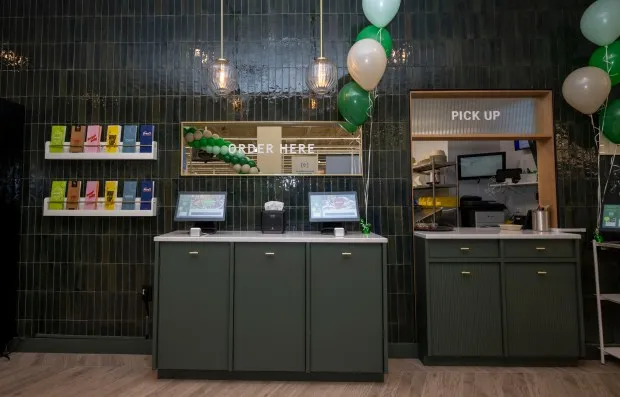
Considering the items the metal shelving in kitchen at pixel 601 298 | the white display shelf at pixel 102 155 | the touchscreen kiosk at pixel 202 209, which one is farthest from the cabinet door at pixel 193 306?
the metal shelving in kitchen at pixel 601 298

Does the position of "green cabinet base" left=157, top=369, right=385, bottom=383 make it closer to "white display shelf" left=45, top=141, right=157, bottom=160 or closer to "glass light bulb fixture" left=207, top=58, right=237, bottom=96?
"white display shelf" left=45, top=141, right=157, bottom=160

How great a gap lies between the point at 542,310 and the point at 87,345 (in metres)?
4.03

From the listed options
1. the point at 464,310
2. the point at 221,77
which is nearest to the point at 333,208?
the point at 464,310

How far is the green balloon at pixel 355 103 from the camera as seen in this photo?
3113 millimetres

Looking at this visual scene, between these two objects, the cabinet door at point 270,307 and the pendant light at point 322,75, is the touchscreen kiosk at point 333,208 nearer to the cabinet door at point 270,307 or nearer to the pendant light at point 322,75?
the cabinet door at point 270,307

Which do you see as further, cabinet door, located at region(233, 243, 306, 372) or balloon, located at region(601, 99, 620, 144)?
balloon, located at region(601, 99, 620, 144)

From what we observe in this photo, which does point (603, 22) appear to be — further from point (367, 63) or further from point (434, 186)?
point (434, 186)

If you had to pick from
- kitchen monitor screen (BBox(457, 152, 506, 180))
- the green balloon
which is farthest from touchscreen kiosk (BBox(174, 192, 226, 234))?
kitchen monitor screen (BBox(457, 152, 506, 180))

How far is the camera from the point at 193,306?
2.79 metres

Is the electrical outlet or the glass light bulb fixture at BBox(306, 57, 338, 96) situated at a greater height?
the glass light bulb fixture at BBox(306, 57, 338, 96)

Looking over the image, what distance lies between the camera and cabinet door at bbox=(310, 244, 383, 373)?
2730 millimetres

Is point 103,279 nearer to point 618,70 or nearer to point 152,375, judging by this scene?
point 152,375

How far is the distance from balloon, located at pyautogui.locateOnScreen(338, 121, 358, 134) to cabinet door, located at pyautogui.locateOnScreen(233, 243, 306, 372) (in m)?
1.28

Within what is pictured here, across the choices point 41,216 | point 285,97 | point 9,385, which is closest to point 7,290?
point 41,216
